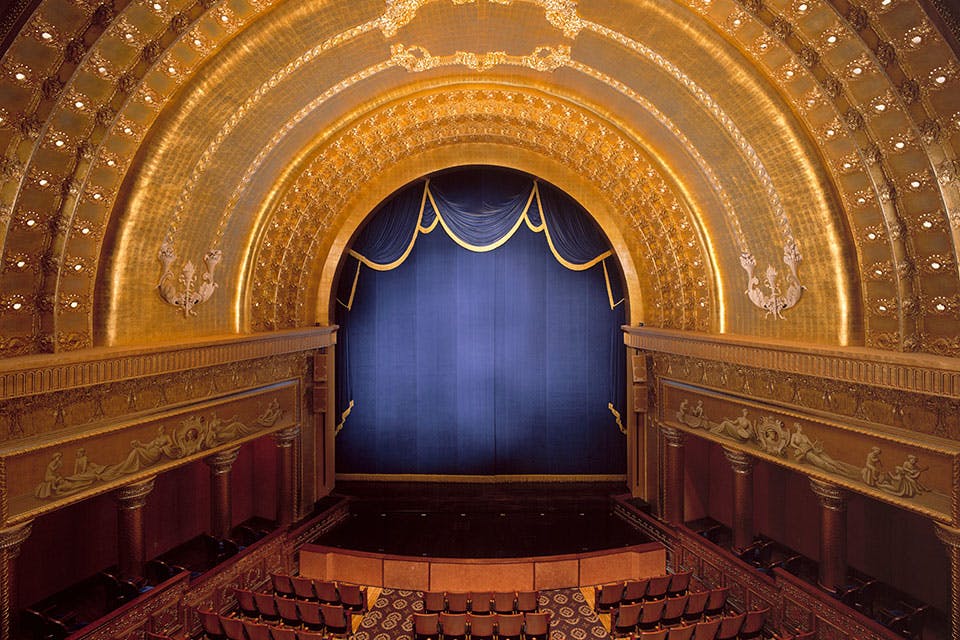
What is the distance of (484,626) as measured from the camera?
8109 mm

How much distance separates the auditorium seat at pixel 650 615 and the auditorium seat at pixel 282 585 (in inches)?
230

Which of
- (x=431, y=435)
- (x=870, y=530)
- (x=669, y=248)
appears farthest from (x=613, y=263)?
(x=870, y=530)

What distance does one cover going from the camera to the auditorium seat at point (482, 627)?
809 cm

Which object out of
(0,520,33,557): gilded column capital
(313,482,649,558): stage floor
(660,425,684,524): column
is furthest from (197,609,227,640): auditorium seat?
(660,425,684,524): column

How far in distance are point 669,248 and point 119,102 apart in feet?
33.2

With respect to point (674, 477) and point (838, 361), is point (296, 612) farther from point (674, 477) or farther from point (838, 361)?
point (838, 361)

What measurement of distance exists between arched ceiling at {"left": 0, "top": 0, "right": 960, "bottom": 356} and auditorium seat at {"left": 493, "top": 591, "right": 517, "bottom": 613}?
631cm

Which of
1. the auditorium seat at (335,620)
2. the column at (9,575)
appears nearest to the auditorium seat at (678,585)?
the auditorium seat at (335,620)

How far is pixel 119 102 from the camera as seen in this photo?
23.3 feet

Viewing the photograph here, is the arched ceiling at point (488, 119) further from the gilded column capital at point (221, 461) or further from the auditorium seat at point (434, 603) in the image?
the auditorium seat at point (434, 603)

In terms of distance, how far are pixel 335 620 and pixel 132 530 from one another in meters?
3.65

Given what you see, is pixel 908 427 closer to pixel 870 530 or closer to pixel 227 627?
pixel 870 530

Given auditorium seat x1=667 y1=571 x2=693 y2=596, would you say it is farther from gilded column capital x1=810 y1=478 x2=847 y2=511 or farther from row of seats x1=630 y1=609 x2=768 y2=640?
gilded column capital x1=810 y1=478 x2=847 y2=511

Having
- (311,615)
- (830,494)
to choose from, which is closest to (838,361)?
(830,494)
